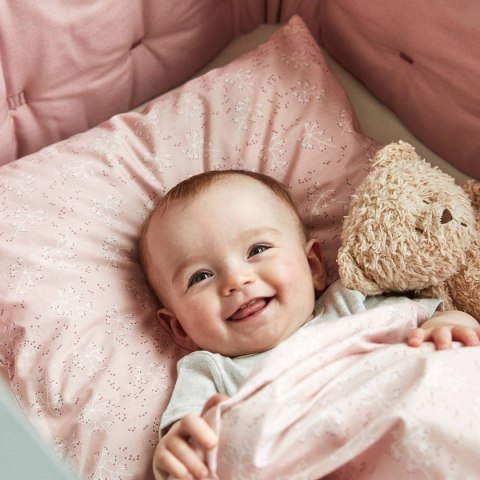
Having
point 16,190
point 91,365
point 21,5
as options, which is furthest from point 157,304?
point 21,5

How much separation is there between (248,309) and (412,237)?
247 millimetres

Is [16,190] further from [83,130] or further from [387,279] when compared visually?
[387,279]

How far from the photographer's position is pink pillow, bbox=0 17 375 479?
38.1 inches

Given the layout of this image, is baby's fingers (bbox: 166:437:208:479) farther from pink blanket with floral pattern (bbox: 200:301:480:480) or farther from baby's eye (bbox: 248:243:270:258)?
baby's eye (bbox: 248:243:270:258)

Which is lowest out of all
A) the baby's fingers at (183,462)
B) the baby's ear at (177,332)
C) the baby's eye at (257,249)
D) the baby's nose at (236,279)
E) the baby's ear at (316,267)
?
the baby's ear at (177,332)

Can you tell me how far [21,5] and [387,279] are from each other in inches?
27.4

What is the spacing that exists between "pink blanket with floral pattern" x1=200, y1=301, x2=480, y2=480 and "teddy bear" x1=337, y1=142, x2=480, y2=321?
15 centimetres

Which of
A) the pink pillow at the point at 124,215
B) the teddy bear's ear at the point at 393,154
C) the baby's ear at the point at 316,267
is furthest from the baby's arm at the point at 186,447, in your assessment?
the teddy bear's ear at the point at 393,154

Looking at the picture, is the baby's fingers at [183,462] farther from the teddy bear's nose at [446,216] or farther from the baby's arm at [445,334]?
the teddy bear's nose at [446,216]

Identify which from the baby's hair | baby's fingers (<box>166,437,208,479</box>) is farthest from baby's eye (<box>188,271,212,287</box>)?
baby's fingers (<box>166,437,208,479</box>)

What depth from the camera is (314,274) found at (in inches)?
43.3

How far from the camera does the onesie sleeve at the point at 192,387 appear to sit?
91 centimetres

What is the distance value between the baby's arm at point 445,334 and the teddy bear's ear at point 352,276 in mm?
98

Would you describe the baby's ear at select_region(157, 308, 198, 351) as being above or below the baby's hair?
below
